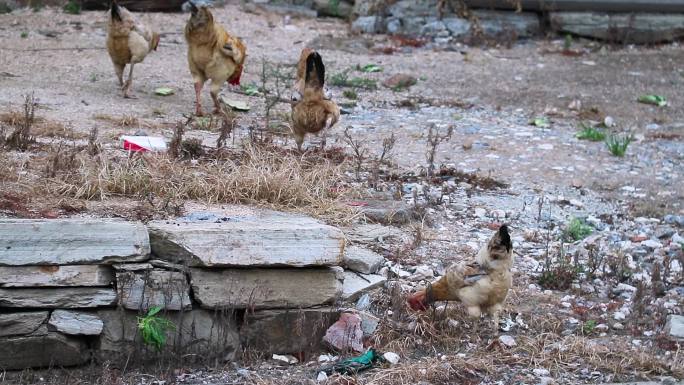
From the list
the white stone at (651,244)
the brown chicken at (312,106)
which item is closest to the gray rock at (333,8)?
the brown chicken at (312,106)

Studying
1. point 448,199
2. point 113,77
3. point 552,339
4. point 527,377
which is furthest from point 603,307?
point 113,77

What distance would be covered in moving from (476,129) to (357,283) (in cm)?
479

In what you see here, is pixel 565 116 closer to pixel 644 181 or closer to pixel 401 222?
pixel 644 181

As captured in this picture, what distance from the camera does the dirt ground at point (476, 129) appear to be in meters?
5.72

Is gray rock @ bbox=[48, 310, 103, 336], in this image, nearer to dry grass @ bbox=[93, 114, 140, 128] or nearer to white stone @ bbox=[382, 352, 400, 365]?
white stone @ bbox=[382, 352, 400, 365]

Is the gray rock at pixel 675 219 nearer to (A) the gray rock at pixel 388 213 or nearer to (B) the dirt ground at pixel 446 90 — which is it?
(B) the dirt ground at pixel 446 90

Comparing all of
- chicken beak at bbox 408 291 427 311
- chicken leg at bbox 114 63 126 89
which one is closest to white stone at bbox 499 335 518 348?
chicken beak at bbox 408 291 427 311

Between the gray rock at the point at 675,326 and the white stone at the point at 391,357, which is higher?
the gray rock at the point at 675,326

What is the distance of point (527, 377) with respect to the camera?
5.53 meters

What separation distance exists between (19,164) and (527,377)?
11.6 ft

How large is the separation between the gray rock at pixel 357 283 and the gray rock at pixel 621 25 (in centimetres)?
925

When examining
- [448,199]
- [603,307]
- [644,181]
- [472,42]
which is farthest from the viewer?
[472,42]

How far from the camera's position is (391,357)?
18.3ft

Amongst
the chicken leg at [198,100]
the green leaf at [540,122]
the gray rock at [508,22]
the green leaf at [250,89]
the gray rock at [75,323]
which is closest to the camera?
the gray rock at [75,323]
